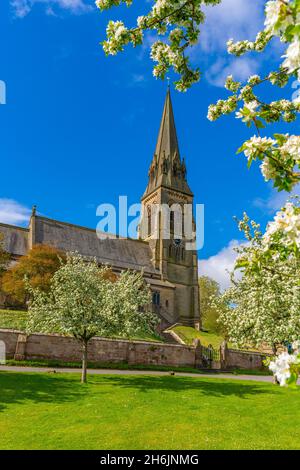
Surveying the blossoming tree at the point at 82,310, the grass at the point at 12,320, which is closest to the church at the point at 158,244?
the grass at the point at 12,320

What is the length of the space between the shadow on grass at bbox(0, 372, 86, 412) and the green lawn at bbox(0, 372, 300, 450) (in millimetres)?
38

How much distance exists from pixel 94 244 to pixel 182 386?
5004 cm

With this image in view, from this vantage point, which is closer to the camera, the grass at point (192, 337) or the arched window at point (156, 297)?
the grass at point (192, 337)

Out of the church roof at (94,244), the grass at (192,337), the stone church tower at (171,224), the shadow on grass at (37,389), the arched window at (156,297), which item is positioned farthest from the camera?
the stone church tower at (171,224)

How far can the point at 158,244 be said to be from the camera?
72.9 m

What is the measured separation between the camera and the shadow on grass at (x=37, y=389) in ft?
49.3

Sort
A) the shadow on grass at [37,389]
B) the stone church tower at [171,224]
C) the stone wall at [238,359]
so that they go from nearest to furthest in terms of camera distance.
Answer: the shadow on grass at [37,389] < the stone wall at [238,359] < the stone church tower at [171,224]

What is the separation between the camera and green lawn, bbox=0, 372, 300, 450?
10.1 metres

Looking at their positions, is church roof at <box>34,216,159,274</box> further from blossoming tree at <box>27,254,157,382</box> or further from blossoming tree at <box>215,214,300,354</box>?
blossoming tree at <box>215,214,300,354</box>

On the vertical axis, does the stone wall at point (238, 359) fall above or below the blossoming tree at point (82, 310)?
below

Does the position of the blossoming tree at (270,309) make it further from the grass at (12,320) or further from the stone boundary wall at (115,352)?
the grass at (12,320)

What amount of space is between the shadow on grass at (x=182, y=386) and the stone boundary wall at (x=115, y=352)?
265 inches
